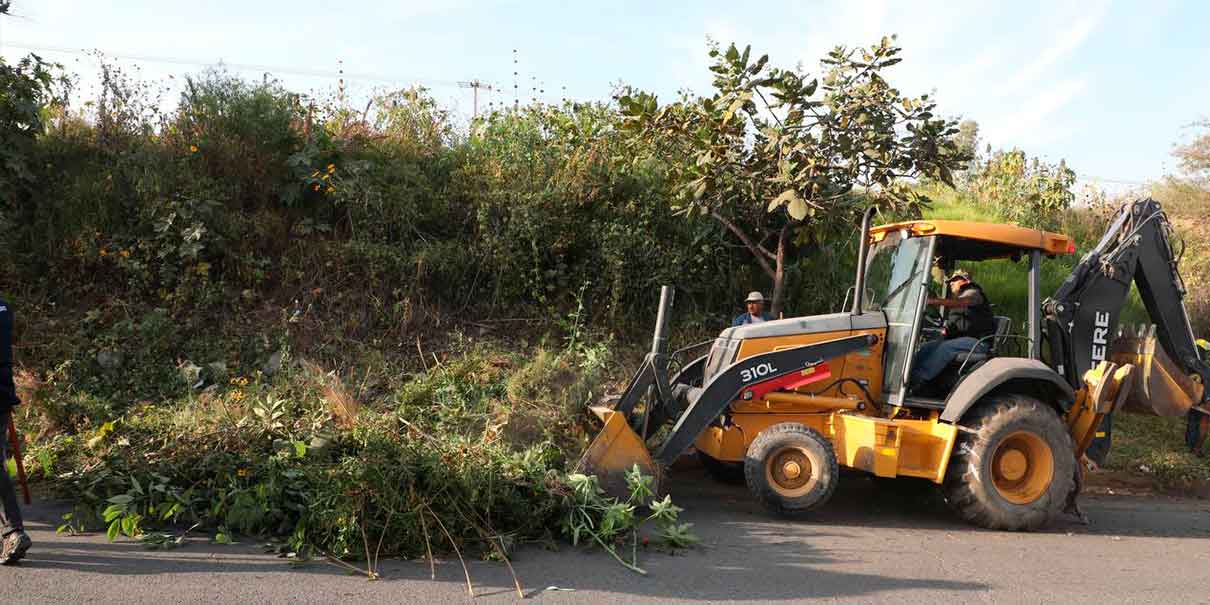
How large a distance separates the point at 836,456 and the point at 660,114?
4801mm

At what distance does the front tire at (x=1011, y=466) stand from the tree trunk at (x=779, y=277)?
3.77m

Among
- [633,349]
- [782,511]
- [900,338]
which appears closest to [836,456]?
[782,511]

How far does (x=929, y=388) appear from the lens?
25.3 feet

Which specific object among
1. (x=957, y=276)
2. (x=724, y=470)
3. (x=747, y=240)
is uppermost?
(x=747, y=240)

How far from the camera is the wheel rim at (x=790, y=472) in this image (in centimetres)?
701

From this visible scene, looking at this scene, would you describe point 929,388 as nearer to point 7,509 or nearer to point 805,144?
point 805,144

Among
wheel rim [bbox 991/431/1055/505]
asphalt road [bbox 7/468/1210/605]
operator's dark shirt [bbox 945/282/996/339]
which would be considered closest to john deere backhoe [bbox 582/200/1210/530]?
wheel rim [bbox 991/431/1055/505]

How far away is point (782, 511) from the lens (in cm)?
702

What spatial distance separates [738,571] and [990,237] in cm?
376

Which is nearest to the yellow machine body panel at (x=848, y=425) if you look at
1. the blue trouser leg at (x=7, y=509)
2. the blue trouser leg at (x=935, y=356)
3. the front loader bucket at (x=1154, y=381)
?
the blue trouser leg at (x=935, y=356)

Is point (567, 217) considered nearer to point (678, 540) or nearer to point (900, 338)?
point (900, 338)

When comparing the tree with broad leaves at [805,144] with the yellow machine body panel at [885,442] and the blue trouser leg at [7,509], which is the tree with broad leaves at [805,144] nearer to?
the yellow machine body panel at [885,442]

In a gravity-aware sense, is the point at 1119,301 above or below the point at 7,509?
above

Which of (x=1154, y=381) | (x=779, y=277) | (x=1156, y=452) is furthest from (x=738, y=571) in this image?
(x=1156, y=452)
